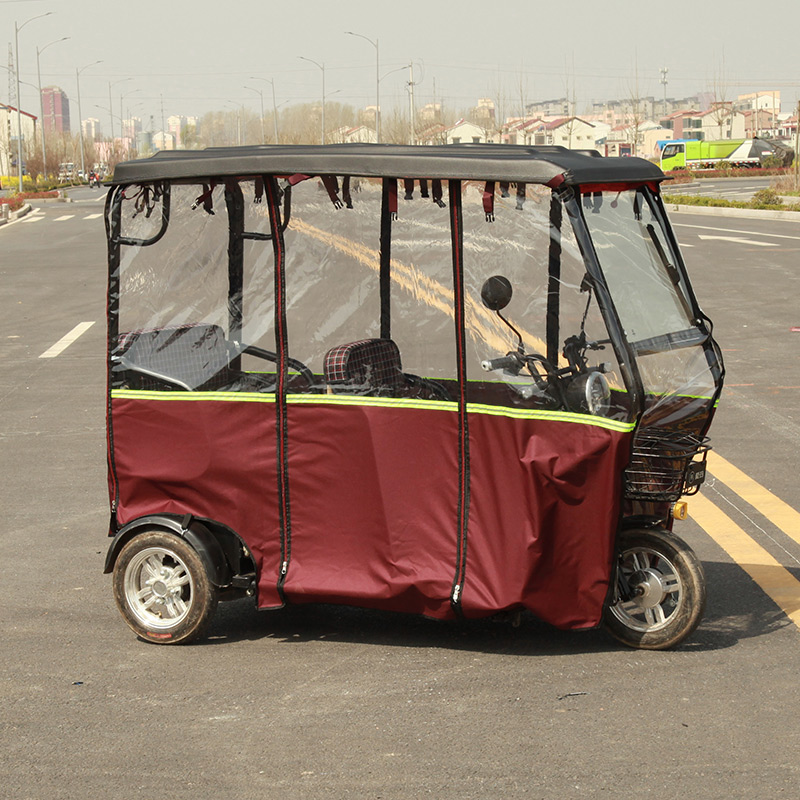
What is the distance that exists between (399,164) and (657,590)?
207cm

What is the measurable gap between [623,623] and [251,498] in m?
1.70

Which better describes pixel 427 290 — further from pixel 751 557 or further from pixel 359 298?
pixel 751 557

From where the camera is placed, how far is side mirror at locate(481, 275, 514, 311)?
5070mm

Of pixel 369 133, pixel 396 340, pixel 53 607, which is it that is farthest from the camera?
pixel 369 133

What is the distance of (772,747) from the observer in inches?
172

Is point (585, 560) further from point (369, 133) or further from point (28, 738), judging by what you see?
point (369, 133)

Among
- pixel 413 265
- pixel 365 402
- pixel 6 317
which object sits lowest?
pixel 6 317

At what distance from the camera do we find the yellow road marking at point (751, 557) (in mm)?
6051

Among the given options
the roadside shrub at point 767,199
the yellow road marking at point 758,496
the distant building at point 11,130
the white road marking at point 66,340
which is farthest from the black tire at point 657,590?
the distant building at point 11,130

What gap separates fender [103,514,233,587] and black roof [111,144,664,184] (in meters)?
1.51

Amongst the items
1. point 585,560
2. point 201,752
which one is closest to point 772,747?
point 585,560

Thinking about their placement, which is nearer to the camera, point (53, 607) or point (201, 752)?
point (201, 752)

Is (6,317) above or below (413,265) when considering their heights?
below

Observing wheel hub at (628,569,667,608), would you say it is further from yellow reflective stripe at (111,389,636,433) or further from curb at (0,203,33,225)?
curb at (0,203,33,225)
